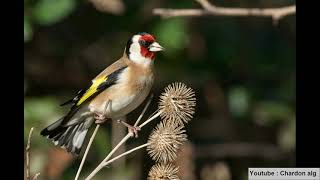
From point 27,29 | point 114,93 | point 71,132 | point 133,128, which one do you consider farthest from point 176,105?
point 27,29

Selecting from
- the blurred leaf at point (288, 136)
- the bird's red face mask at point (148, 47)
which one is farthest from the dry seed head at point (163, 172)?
the blurred leaf at point (288, 136)

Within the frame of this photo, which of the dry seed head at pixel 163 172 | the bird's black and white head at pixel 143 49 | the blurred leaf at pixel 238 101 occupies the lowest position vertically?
the dry seed head at pixel 163 172

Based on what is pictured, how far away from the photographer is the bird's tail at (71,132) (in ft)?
11.0

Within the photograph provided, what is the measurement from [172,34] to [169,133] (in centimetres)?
55

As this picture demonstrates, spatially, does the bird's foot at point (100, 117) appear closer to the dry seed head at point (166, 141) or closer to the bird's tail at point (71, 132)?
the bird's tail at point (71, 132)

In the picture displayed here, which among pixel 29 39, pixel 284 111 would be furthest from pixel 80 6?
pixel 284 111

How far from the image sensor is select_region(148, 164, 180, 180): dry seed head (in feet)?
9.80

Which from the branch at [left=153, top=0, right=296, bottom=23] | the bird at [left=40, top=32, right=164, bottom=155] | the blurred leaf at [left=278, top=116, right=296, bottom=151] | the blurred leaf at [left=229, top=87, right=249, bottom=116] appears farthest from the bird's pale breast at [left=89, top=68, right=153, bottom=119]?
the blurred leaf at [left=278, top=116, right=296, bottom=151]

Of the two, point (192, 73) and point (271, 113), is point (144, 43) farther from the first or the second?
point (271, 113)

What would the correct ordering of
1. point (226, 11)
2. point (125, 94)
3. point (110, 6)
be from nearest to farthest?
1. point (125, 94)
2. point (226, 11)
3. point (110, 6)

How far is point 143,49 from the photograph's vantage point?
330 centimetres

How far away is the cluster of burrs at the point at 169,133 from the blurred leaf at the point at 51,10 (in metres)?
0.60

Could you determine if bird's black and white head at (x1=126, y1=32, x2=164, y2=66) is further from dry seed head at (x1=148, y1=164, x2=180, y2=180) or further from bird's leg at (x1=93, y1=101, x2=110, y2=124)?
dry seed head at (x1=148, y1=164, x2=180, y2=180)

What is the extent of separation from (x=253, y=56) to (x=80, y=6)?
0.63 meters
